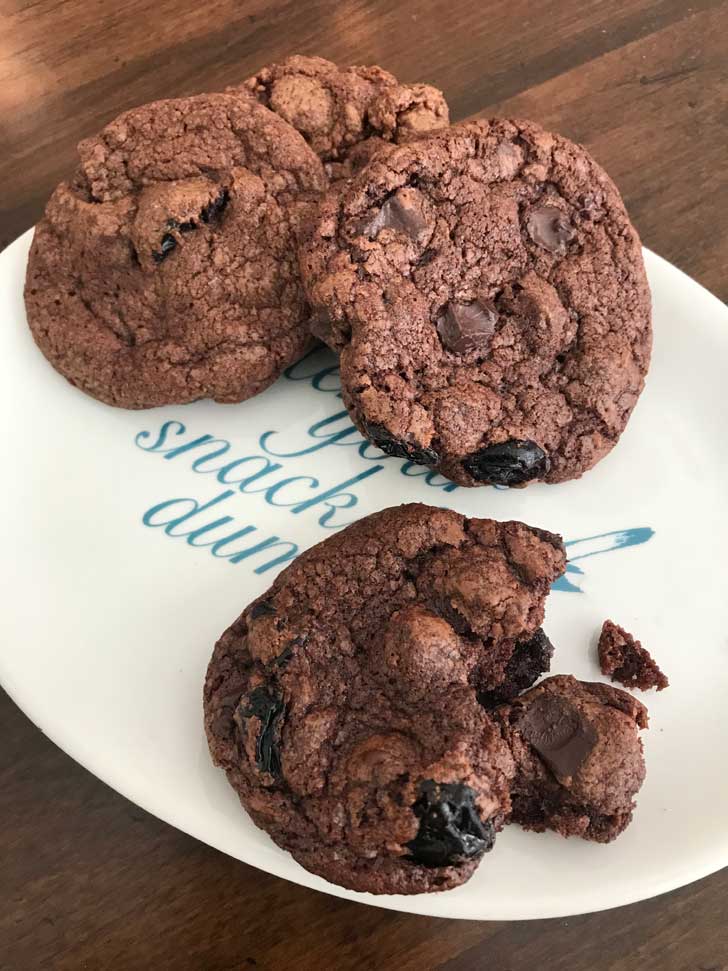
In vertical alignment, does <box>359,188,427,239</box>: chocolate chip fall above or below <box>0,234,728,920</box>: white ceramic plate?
above

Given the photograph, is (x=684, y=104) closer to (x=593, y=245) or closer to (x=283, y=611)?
(x=593, y=245)

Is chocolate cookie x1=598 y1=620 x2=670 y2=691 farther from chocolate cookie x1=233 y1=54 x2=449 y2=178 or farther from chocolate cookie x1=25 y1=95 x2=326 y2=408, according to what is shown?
chocolate cookie x1=233 y1=54 x2=449 y2=178

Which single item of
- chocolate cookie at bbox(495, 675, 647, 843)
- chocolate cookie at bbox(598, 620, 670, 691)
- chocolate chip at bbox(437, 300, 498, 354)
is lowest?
chocolate cookie at bbox(598, 620, 670, 691)

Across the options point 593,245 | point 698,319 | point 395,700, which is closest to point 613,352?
point 593,245

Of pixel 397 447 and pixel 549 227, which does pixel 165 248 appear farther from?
pixel 549 227

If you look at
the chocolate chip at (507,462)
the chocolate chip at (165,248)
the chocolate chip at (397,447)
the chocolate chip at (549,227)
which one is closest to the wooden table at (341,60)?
the chocolate chip at (549,227)

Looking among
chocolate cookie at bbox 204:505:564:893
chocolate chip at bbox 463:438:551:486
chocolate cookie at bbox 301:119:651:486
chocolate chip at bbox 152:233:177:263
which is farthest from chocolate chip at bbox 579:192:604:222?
chocolate chip at bbox 152:233:177:263

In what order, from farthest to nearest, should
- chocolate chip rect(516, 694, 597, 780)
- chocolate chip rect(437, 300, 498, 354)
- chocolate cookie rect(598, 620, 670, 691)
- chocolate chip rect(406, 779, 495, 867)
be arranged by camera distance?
chocolate cookie rect(598, 620, 670, 691)
chocolate chip rect(437, 300, 498, 354)
chocolate chip rect(516, 694, 597, 780)
chocolate chip rect(406, 779, 495, 867)
